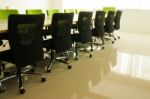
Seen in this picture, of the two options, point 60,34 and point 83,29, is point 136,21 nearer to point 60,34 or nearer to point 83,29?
point 83,29

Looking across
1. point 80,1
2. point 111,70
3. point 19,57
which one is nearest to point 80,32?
point 111,70

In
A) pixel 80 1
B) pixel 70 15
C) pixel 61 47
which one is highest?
pixel 80 1

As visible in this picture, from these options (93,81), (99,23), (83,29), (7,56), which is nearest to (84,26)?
(83,29)

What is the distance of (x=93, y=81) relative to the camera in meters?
2.81

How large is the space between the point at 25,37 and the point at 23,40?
0.05m

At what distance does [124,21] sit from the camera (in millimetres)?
8219

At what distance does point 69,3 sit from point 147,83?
7063mm

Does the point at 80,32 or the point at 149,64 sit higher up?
the point at 80,32

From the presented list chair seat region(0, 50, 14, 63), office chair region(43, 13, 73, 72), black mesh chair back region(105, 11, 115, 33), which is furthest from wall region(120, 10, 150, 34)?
chair seat region(0, 50, 14, 63)

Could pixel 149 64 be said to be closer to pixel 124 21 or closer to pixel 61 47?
pixel 61 47

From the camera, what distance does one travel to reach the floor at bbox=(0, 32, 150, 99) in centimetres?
236

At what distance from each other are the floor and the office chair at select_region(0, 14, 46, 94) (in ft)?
0.81

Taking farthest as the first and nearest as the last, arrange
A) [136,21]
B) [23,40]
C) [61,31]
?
1. [136,21]
2. [61,31]
3. [23,40]

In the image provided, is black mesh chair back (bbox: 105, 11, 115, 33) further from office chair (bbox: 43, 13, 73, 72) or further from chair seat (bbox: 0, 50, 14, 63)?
chair seat (bbox: 0, 50, 14, 63)
